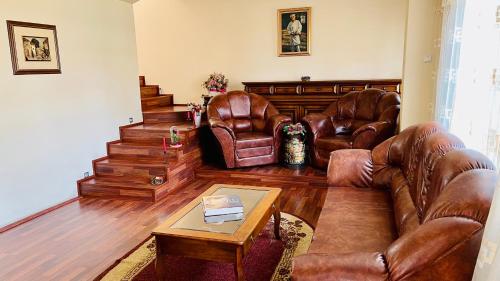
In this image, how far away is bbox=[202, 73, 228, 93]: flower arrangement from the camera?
6113 mm

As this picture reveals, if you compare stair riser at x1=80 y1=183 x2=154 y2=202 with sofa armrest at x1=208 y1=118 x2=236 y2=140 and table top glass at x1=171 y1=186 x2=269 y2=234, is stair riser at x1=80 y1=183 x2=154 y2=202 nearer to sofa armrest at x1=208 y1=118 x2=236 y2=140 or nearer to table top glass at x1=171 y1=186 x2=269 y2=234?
sofa armrest at x1=208 y1=118 x2=236 y2=140

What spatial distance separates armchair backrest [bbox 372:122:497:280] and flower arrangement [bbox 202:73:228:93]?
14.7ft

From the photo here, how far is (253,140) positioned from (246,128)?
0.53 meters

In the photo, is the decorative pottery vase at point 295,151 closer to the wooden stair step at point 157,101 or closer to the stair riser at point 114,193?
the stair riser at point 114,193

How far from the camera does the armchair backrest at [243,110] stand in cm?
511

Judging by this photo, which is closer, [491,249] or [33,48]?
[491,249]

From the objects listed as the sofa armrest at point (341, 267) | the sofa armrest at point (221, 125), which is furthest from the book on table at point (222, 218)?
the sofa armrest at point (221, 125)

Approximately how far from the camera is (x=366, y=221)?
2.14m

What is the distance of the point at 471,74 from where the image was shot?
219cm

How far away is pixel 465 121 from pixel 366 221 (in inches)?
37.7

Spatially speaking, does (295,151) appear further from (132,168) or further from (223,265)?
(223,265)

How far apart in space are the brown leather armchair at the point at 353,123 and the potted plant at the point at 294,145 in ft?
0.36

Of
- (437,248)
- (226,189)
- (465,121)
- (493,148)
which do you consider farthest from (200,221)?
→ (465,121)

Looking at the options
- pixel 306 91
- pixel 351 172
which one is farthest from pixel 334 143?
pixel 351 172
